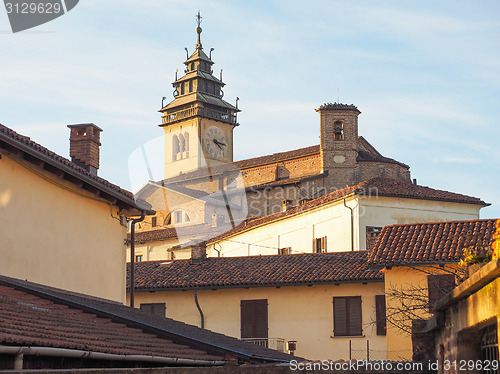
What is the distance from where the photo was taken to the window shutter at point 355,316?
87.1 feet

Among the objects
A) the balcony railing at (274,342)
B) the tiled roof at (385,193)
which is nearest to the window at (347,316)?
the balcony railing at (274,342)

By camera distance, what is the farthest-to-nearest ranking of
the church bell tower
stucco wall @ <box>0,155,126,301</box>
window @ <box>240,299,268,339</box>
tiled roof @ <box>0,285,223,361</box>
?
the church bell tower < window @ <box>240,299,268,339</box> < stucco wall @ <box>0,155,126,301</box> < tiled roof @ <box>0,285,223,361</box>

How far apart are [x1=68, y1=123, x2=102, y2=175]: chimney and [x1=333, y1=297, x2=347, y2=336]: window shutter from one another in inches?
391

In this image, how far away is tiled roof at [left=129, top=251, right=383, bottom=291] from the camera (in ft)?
88.0

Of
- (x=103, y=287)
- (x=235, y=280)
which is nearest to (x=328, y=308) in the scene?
(x=235, y=280)

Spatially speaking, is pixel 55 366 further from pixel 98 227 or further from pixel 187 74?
pixel 187 74

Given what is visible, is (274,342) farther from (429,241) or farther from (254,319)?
(429,241)

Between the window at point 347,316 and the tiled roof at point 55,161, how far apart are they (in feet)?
29.7

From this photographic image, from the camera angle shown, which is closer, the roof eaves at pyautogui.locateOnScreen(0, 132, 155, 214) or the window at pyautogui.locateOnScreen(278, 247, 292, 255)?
the roof eaves at pyautogui.locateOnScreen(0, 132, 155, 214)

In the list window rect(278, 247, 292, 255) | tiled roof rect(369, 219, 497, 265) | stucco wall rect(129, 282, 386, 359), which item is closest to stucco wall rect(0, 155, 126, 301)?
stucco wall rect(129, 282, 386, 359)

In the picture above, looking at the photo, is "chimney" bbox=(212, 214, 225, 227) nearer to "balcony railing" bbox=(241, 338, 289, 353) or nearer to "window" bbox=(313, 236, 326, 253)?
"window" bbox=(313, 236, 326, 253)

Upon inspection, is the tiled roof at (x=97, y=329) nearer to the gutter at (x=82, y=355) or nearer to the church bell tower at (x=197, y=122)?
the gutter at (x=82, y=355)

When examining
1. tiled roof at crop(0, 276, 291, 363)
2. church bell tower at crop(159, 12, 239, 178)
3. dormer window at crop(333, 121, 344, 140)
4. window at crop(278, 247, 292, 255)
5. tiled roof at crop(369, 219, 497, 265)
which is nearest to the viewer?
tiled roof at crop(0, 276, 291, 363)

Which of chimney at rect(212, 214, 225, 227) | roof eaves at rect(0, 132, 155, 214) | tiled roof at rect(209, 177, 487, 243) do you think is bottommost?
roof eaves at rect(0, 132, 155, 214)
